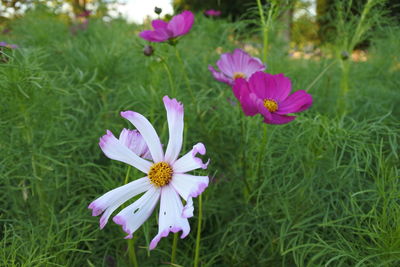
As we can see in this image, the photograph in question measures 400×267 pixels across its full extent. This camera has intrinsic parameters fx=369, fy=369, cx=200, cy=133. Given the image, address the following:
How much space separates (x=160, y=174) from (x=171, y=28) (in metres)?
0.48

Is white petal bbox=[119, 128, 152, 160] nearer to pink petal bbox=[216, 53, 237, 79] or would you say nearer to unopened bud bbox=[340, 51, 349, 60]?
pink petal bbox=[216, 53, 237, 79]

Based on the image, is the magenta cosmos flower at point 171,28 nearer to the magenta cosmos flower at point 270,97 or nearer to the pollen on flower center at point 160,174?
the magenta cosmos flower at point 270,97

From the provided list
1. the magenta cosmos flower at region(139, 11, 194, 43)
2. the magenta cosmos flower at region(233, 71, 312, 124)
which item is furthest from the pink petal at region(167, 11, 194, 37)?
the magenta cosmos flower at region(233, 71, 312, 124)

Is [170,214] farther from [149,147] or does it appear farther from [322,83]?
[322,83]

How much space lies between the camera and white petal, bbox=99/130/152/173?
555 mm

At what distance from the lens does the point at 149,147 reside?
1.93 feet

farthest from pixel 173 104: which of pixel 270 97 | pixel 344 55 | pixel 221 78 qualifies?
pixel 344 55

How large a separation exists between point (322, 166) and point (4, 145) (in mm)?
803

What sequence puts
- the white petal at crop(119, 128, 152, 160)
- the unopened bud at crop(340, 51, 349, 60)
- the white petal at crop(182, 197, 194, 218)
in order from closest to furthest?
1. the white petal at crop(182, 197, 194, 218)
2. the white petal at crop(119, 128, 152, 160)
3. the unopened bud at crop(340, 51, 349, 60)

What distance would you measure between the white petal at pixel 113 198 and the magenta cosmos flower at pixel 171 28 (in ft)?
1.54

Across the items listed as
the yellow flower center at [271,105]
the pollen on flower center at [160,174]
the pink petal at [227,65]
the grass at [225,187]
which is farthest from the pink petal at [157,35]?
the pollen on flower center at [160,174]

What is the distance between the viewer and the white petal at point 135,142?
23.4 inches

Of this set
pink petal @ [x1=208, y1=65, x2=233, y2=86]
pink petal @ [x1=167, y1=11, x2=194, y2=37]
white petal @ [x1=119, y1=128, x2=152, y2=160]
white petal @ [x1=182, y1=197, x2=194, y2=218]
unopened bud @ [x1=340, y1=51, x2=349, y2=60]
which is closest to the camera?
white petal @ [x1=182, y1=197, x2=194, y2=218]

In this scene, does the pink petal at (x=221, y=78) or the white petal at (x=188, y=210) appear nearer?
the white petal at (x=188, y=210)
